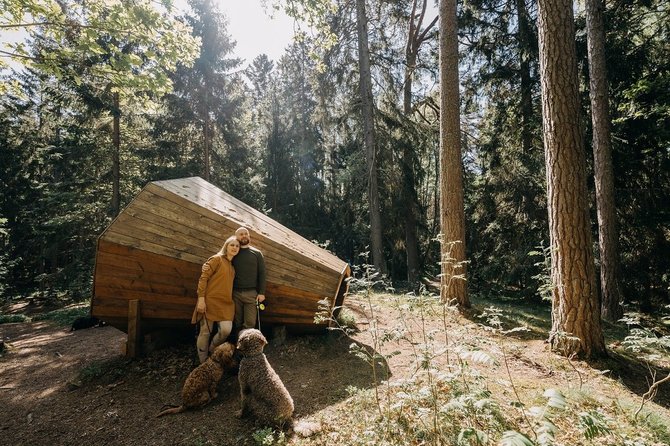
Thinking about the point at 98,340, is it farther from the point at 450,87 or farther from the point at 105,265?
the point at 450,87

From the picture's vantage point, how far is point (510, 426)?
9.36ft

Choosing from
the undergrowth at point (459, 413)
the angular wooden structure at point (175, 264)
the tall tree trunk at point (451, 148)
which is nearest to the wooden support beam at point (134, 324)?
the angular wooden structure at point (175, 264)

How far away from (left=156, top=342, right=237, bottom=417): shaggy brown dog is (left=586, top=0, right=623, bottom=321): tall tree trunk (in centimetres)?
886

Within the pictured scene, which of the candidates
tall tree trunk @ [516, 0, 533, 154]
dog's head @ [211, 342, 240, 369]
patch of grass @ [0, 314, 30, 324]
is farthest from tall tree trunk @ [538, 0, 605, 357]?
patch of grass @ [0, 314, 30, 324]

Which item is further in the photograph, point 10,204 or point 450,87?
point 10,204

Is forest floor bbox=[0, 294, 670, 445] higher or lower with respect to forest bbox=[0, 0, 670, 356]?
lower

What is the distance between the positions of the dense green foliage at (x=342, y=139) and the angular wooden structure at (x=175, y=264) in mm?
1938

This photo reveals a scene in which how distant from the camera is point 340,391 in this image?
4.04 m

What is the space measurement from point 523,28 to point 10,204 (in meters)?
27.3

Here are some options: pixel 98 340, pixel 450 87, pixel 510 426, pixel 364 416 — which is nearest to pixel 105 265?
pixel 98 340

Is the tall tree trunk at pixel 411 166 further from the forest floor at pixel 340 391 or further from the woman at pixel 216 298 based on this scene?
the woman at pixel 216 298

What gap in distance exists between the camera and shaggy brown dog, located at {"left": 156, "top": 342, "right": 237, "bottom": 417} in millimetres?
3782

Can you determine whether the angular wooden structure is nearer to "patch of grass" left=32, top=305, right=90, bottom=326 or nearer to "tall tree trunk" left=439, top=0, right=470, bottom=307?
"tall tree trunk" left=439, top=0, right=470, bottom=307

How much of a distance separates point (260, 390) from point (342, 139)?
14252mm
